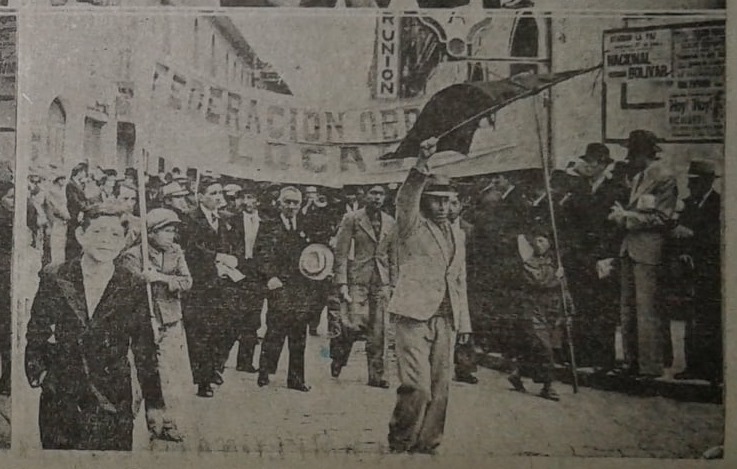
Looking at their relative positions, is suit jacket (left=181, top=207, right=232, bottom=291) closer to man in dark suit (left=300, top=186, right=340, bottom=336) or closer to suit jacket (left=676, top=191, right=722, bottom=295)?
man in dark suit (left=300, top=186, right=340, bottom=336)

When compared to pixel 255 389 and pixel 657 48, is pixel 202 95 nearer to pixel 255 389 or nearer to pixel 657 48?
pixel 255 389

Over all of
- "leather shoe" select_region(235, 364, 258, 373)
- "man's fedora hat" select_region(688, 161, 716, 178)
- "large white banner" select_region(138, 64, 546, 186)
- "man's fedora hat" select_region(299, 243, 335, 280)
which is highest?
"large white banner" select_region(138, 64, 546, 186)

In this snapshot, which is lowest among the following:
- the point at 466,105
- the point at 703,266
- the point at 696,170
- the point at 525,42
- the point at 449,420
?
the point at 449,420

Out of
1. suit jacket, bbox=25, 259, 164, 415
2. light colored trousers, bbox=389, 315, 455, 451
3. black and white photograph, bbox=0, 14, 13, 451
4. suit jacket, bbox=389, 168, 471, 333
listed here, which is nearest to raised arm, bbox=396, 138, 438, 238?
suit jacket, bbox=389, 168, 471, 333

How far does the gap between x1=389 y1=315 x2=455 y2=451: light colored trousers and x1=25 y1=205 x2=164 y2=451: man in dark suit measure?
604 mm

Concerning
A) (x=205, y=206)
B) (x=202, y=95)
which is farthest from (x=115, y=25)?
(x=205, y=206)

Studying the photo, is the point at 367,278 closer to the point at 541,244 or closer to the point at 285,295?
the point at 285,295

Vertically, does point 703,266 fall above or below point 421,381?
above

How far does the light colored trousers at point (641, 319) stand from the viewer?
2.06 meters

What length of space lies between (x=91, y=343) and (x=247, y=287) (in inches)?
16.5

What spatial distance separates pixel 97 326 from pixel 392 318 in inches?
29.2

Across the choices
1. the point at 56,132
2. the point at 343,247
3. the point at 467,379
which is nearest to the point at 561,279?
the point at 467,379

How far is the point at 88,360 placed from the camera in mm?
2109

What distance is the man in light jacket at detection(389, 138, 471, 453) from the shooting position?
6.84ft
